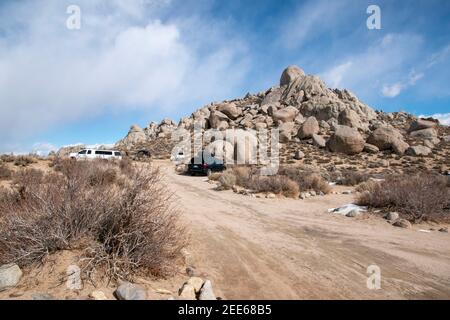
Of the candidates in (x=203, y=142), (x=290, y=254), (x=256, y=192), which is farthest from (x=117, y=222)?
(x=203, y=142)

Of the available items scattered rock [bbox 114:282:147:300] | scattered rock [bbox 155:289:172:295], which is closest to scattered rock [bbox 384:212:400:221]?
scattered rock [bbox 155:289:172:295]

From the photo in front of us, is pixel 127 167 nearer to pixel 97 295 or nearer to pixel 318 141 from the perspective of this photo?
pixel 97 295

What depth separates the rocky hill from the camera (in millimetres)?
33875

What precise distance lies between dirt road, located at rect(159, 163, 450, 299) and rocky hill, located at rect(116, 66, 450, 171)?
24.1 m

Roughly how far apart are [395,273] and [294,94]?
5590cm

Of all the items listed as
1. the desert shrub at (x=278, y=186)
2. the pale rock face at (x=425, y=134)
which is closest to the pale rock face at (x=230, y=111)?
the pale rock face at (x=425, y=134)

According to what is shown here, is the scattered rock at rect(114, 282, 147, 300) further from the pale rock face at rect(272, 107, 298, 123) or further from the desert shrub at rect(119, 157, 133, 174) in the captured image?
the pale rock face at rect(272, 107, 298, 123)

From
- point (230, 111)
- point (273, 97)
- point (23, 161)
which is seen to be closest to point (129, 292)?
point (23, 161)

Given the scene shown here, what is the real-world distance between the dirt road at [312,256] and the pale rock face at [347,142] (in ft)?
90.4

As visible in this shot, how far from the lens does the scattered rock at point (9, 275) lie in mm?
3428

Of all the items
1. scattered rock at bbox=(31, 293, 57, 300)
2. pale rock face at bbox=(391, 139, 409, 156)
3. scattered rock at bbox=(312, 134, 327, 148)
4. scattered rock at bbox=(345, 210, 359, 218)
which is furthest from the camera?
scattered rock at bbox=(312, 134, 327, 148)

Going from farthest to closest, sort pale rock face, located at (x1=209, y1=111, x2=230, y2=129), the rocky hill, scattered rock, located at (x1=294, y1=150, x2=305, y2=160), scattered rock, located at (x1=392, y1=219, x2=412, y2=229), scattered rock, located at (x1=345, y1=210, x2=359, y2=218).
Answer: pale rock face, located at (x1=209, y1=111, x2=230, y2=129) < the rocky hill < scattered rock, located at (x1=294, y1=150, x2=305, y2=160) < scattered rock, located at (x1=345, y1=210, x2=359, y2=218) < scattered rock, located at (x1=392, y1=219, x2=412, y2=229)

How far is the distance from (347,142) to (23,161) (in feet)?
103
